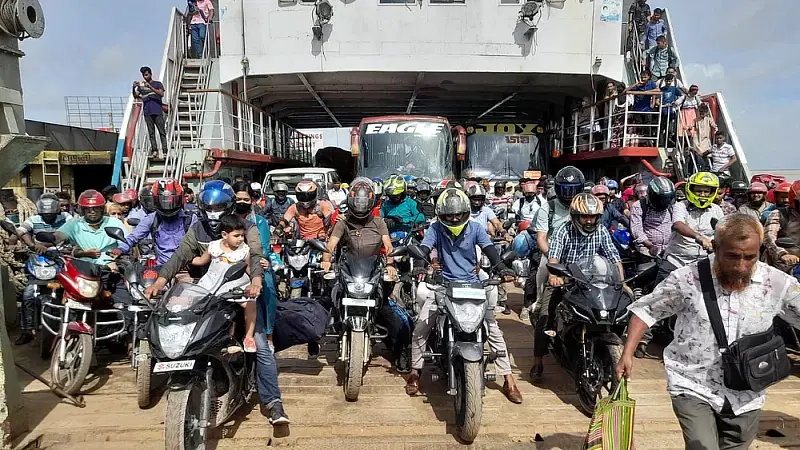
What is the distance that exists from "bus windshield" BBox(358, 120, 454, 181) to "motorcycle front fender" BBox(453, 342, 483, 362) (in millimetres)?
6486

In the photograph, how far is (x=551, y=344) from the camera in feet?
14.9

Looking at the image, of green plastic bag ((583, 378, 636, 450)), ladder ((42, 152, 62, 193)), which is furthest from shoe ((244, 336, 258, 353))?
ladder ((42, 152, 62, 193))

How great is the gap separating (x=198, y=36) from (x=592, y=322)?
50.8 ft

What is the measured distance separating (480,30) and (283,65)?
5914 millimetres

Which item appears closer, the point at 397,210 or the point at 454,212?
the point at 454,212

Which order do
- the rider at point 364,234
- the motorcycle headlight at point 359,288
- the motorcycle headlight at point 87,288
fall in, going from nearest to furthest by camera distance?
the motorcycle headlight at point 359,288
the motorcycle headlight at point 87,288
the rider at point 364,234

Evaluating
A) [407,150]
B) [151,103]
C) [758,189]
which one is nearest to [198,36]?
[151,103]

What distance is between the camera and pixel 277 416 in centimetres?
365

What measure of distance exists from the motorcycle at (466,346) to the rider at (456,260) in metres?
0.18

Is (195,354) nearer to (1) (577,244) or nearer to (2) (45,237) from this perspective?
(2) (45,237)

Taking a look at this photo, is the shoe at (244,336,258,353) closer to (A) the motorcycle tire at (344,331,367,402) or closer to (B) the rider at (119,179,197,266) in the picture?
(A) the motorcycle tire at (344,331,367,402)

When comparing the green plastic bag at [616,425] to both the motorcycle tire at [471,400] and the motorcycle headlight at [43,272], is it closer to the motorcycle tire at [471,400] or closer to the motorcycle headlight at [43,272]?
the motorcycle tire at [471,400]

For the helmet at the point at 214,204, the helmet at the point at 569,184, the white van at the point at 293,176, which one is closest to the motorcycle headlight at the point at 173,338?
the helmet at the point at 214,204

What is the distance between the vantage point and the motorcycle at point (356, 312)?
4168 millimetres
